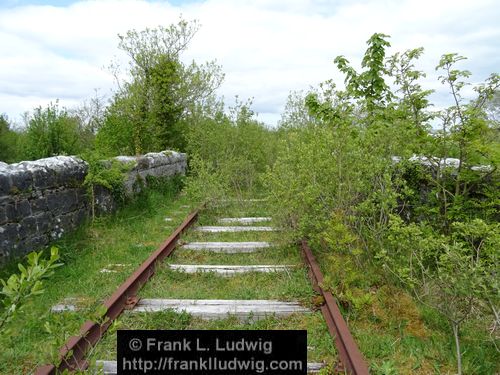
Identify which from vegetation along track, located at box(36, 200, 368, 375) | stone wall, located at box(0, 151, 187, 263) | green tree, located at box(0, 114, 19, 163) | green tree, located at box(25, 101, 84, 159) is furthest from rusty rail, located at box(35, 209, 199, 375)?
green tree, located at box(0, 114, 19, 163)

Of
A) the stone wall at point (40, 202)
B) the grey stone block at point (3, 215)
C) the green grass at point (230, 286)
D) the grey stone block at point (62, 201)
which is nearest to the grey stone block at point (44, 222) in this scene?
the stone wall at point (40, 202)

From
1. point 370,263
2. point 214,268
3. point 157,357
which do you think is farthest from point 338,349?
point 214,268

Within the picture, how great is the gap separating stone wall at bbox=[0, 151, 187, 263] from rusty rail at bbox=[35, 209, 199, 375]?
1497 millimetres

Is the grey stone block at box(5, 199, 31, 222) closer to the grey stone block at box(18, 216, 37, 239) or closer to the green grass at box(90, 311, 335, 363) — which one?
the grey stone block at box(18, 216, 37, 239)

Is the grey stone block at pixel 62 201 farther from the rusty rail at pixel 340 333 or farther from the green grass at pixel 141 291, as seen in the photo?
the rusty rail at pixel 340 333

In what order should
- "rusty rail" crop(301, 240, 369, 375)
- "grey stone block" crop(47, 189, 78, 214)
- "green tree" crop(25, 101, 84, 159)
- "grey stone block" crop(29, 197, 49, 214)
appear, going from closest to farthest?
"rusty rail" crop(301, 240, 369, 375) < "grey stone block" crop(29, 197, 49, 214) < "grey stone block" crop(47, 189, 78, 214) < "green tree" crop(25, 101, 84, 159)

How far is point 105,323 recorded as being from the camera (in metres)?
3.32

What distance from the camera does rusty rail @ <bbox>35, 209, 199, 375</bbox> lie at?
8.96 ft

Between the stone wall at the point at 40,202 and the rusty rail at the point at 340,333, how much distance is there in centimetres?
327

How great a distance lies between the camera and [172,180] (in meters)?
11.0

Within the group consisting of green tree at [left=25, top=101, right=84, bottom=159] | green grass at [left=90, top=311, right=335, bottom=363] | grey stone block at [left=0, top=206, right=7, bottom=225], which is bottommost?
green grass at [left=90, top=311, right=335, bottom=363]

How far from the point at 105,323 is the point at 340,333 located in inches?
70.3

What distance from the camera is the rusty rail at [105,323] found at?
2.73 meters

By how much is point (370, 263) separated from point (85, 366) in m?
2.90
